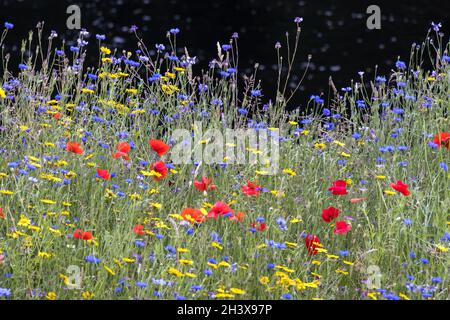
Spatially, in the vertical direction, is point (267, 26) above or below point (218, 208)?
above

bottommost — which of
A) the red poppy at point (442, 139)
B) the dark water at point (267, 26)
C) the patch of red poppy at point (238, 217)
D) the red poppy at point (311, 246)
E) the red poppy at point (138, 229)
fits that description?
the red poppy at point (311, 246)

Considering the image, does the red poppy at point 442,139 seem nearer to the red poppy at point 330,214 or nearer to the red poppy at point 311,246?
the red poppy at point 330,214

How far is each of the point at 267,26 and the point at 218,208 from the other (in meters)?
9.69

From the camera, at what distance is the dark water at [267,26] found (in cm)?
1094

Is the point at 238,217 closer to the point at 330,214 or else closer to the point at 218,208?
the point at 218,208

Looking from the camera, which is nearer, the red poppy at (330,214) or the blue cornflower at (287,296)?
the blue cornflower at (287,296)

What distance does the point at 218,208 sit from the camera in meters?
3.49

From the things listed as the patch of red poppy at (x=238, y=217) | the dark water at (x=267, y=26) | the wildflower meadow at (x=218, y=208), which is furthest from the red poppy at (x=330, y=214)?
the dark water at (x=267, y=26)

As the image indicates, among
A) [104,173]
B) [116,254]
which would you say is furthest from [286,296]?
[104,173]

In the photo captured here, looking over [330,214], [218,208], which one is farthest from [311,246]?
[218,208]

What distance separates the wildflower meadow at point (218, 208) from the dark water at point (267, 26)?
15.5 ft

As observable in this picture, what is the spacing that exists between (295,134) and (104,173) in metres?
1.61
